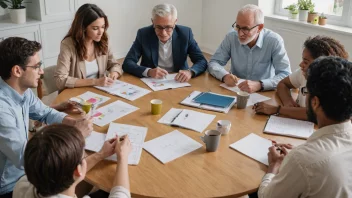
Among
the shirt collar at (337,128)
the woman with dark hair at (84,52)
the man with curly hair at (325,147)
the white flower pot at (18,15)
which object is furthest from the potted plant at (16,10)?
the shirt collar at (337,128)

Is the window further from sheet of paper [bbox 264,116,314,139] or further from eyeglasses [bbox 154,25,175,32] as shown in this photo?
sheet of paper [bbox 264,116,314,139]

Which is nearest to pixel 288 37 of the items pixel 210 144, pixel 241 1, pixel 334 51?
pixel 241 1

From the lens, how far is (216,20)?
17.3ft

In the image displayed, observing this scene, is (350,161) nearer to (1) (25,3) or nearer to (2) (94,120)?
(2) (94,120)

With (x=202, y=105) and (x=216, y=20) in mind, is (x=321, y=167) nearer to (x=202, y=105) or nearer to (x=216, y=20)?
(x=202, y=105)

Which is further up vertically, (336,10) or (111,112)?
(336,10)

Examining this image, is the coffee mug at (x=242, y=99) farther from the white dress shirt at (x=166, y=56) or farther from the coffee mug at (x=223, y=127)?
the white dress shirt at (x=166, y=56)

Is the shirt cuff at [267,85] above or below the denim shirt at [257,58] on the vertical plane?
below

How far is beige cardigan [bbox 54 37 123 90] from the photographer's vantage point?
7.84 feet

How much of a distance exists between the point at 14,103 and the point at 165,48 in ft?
4.76

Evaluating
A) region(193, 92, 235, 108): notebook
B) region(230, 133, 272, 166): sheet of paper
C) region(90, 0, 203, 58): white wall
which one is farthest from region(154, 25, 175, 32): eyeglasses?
region(90, 0, 203, 58): white wall

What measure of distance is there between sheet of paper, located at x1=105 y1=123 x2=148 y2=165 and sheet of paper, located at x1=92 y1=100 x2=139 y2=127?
3.2 inches

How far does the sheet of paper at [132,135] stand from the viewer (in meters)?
1.60

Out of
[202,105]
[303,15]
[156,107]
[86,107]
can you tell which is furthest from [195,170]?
[303,15]
